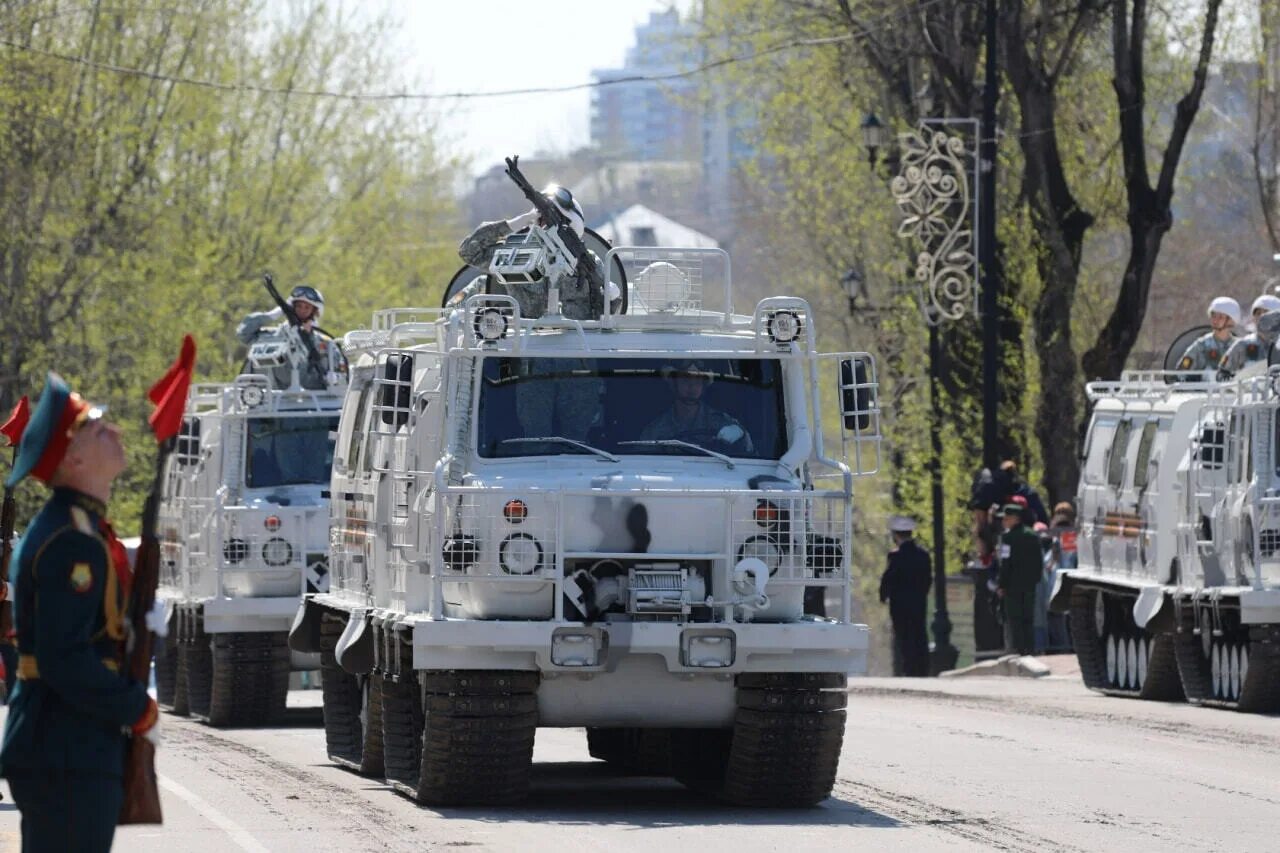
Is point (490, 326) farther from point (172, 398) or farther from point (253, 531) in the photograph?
point (253, 531)

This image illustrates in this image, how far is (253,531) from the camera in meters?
21.4

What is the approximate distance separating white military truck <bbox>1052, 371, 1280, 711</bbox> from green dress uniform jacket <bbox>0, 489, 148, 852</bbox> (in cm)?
1503

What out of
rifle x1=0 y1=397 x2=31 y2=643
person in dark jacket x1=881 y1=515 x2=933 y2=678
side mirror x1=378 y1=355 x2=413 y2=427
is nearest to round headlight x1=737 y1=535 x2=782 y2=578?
side mirror x1=378 y1=355 x2=413 y2=427

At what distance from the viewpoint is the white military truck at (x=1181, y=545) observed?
21.4 metres

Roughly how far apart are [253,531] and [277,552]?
247 millimetres

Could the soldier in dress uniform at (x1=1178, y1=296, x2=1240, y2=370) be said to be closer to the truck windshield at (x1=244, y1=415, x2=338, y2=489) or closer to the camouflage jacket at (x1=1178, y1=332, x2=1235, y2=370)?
the camouflage jacket at (x1=1178, y1=332, x2=1235, y2=370)

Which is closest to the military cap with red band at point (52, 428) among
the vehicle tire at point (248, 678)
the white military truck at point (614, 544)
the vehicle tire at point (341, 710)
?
the white military truck at point (614, 544)

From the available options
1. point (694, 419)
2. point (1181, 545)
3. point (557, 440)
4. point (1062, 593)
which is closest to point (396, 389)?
point (557, 440)

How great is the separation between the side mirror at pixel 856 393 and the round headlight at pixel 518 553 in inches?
69.4

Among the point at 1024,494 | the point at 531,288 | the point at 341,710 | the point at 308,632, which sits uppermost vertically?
Result: the point at 531,288

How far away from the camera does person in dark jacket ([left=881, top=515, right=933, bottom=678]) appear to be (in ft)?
92.2

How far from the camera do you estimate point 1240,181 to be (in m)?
58.2

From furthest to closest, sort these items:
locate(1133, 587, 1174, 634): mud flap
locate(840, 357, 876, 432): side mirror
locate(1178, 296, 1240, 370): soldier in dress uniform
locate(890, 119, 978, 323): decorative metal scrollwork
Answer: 1. locate(890, 119, 978, 323): decorative metal scrollwork
2. locate(1178, 296, 1240, 370): soldier in dress uniform
3. locate(1133, 587, 1174, 634): mud flap
4. locate(840, 357, 876, 432): side mirror

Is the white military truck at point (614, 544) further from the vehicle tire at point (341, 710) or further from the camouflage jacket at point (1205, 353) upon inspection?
the camouflage jacket at point (1205, 353)
